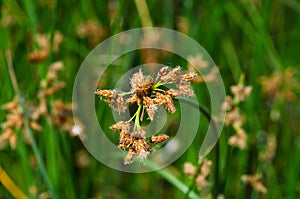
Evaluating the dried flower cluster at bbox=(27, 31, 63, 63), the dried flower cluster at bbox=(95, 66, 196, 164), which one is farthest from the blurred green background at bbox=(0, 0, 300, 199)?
the dried flower cluster at bbox=(95, 66, 196, 164)

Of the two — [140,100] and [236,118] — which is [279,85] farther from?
[140,100]

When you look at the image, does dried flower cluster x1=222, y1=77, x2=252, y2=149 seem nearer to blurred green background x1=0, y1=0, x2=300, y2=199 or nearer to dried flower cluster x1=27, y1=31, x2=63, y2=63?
blurred green background x1=0, y1=0, x2=300, y2=199

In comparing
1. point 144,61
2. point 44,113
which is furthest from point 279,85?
point 44,113

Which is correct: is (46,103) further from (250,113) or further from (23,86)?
(250,113)

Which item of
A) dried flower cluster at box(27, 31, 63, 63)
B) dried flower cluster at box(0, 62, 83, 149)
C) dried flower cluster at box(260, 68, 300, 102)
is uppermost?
dried flower cluster at box(260, 68, 300, 102)

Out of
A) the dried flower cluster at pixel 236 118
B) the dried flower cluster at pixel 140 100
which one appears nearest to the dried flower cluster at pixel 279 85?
the dried flower cluster at pixel 236 118

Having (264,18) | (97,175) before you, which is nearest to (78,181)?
(97,175)

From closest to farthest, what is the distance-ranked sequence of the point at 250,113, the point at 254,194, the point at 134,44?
the point at 254,194 < the point at 250,113 < the point at 134,44

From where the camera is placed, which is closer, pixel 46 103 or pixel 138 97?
pixel 138 97
